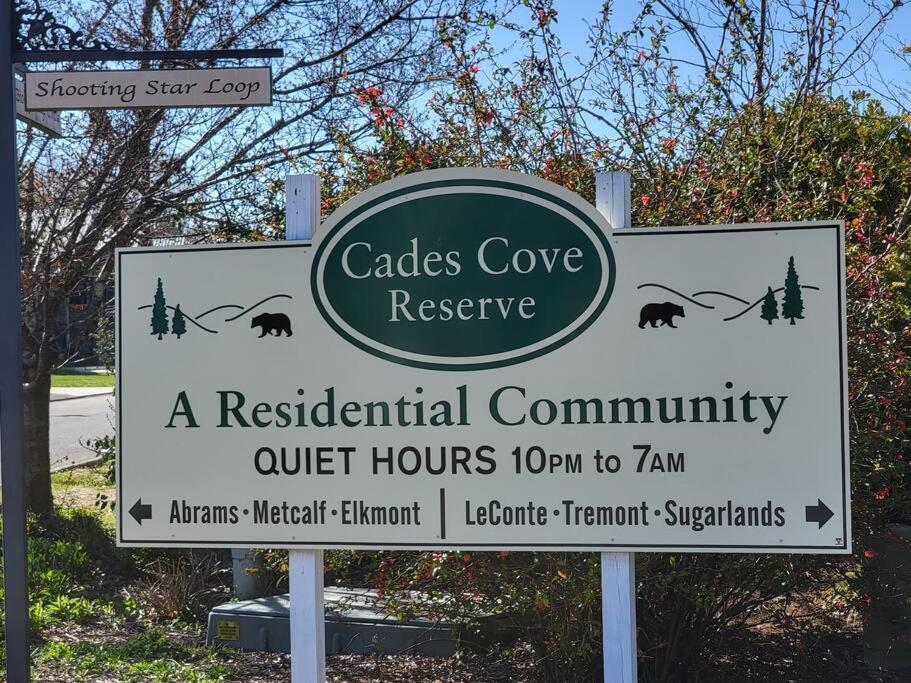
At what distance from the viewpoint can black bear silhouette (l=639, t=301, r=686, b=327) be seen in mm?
3209

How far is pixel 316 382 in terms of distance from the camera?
3340 millimetres

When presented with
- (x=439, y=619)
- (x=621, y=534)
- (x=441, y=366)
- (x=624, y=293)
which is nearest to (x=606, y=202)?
(x=624, y=293)

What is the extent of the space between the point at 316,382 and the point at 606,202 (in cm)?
117

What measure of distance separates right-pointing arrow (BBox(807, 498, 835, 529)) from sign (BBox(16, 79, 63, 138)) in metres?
3.49

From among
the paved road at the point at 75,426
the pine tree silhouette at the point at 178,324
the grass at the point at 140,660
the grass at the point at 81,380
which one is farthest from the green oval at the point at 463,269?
the grass at the point at 81,380

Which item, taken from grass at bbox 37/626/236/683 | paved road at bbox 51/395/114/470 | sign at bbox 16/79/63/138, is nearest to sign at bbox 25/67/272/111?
sign at bbox 16/79/63/138

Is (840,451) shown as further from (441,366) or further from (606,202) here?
(441,366)

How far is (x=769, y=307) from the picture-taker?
319 centimetres

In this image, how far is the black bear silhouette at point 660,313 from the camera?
3209mm

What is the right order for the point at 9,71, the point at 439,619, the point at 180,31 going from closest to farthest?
the point at 9,71, the point at 439,619, the point at 180,31

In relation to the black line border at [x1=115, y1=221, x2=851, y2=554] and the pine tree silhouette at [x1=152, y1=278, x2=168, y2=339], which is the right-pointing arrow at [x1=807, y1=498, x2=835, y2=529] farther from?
the pine tree silhouette at [x1=152, y1=278, x2=168, y2=339]

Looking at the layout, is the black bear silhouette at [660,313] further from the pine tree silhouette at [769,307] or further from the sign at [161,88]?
the sign at [161,88]

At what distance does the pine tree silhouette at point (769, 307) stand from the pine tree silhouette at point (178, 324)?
1995 mm

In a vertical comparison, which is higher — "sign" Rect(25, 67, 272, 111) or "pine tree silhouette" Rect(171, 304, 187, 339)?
"sign" Rect(25, 67, 272, 111)
